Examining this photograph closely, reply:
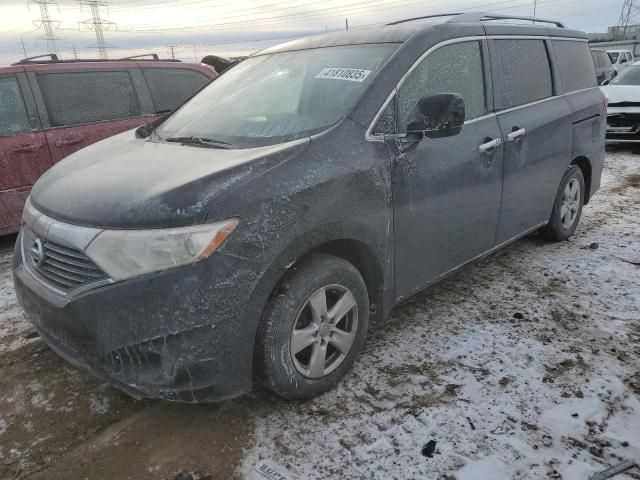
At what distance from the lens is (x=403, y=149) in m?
2.67

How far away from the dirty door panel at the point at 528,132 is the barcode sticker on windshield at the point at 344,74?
1.15 m

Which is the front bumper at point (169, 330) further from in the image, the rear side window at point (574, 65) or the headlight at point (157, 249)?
the rear side window at point (574, 65)

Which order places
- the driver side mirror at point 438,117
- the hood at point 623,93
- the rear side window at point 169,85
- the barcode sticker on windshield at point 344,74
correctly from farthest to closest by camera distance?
the hood at point 623,93
the rear side window at point 169,85
the barcode sticker on windshield at point 344,74
the driver side mirror at point 438,117

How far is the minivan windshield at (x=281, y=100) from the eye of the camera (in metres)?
2.60

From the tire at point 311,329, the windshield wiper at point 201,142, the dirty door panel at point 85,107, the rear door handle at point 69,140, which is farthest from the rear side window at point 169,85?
the tire at point 311,329

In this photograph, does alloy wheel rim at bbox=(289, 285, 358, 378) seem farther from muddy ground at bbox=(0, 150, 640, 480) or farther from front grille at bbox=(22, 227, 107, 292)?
front grille at bbox=(22, 227, 107, 292)

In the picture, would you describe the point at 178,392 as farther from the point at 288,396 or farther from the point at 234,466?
the point at 288,396

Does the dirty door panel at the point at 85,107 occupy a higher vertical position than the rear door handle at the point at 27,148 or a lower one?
higher

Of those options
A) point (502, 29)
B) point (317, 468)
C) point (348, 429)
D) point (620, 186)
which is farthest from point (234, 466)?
point (620, 186)

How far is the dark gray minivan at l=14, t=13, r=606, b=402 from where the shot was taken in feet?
6.57

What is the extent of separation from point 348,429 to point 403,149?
1419mm

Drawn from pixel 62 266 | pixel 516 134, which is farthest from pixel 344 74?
pixel 62 266

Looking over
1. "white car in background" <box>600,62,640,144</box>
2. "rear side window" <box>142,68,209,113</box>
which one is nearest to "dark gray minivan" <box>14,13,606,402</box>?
"rear side window" <box>142,68,209,113</box>

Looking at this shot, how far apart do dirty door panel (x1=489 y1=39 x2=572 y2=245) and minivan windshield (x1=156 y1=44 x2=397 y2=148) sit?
112 cm
